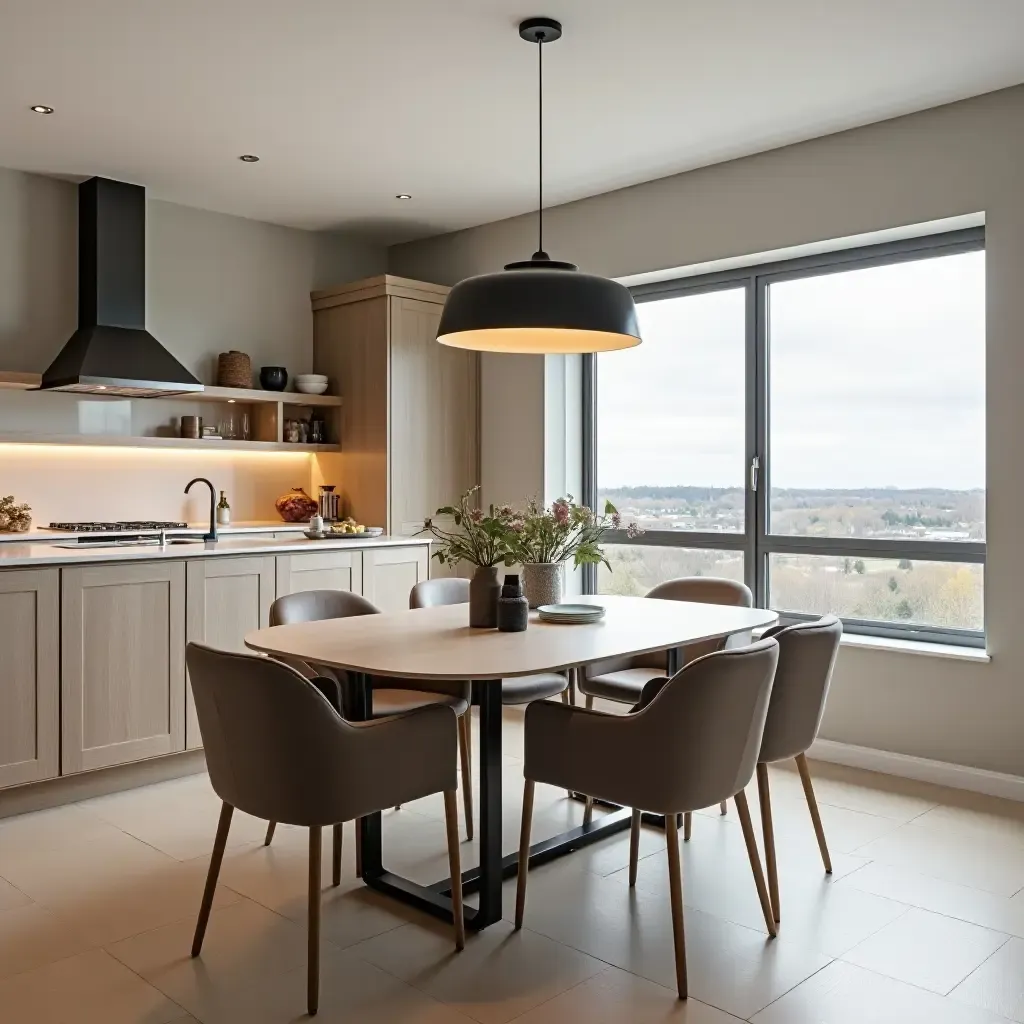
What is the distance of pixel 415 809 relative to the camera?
3.62 m

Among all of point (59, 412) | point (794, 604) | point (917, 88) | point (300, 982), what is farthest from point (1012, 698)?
point (59, 412)

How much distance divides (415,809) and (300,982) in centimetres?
129

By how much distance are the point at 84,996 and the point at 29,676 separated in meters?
1.58

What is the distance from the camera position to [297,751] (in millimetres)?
2217

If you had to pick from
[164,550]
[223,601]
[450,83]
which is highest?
[450,83]

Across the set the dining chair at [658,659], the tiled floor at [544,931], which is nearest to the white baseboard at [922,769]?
the tiled floor at [544,931]

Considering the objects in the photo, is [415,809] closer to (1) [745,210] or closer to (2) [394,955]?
(2) [394,955]

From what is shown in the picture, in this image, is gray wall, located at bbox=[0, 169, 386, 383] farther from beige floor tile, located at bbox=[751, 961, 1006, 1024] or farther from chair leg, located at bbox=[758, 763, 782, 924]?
beige floor tile, located at bbox=[751, 961, 1006, 1024]

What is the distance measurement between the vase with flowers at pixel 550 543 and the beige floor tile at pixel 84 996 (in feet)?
5.05

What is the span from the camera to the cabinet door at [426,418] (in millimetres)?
5453

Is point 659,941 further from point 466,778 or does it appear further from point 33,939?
point 33,939

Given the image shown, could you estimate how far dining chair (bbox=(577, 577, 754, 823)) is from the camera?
138 inches

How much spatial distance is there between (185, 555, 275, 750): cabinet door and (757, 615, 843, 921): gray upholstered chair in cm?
226

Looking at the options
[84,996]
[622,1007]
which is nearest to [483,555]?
[622,1007]
